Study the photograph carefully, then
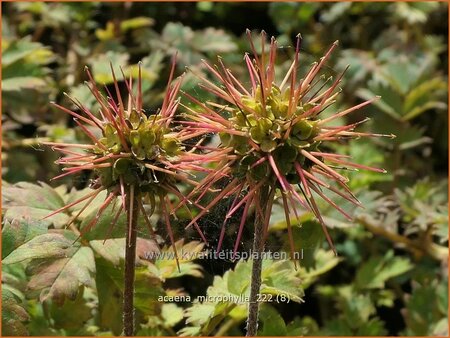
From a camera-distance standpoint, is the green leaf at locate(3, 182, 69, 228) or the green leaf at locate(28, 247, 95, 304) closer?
the green leaf at locate(28, 247, 95, 304)

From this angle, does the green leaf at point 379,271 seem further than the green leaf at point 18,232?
Yes

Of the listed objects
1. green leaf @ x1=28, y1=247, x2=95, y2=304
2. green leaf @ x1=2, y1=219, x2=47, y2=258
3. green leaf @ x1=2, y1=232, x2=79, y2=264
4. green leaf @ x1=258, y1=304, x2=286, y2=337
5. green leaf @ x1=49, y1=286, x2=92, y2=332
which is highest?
green leaf @ x1=2, y1=219, x2=47, y2=258

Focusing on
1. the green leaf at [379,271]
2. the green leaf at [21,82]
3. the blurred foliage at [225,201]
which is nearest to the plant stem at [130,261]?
the blurred foliage at [225,201]

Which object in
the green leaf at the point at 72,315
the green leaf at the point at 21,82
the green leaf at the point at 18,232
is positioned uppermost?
the green leaf at the point at 21,82

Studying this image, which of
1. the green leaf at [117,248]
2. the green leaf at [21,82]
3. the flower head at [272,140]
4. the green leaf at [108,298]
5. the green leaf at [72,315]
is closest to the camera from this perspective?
the flower head at [272,140]

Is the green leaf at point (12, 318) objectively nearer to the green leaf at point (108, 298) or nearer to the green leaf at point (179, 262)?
the green leaf at point (108, 298)

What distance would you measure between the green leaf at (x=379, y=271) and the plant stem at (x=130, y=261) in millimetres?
1309

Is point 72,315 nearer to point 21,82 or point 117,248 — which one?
point 117,248

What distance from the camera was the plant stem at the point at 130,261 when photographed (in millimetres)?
1633

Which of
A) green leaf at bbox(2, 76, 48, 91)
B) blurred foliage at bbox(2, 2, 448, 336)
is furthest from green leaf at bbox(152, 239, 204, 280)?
green leaf at bbox(2, 76, 48, 91)

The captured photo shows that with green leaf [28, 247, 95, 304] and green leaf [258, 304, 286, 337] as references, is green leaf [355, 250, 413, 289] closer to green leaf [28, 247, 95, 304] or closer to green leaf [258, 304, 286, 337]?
green leaf [258, 304, 286, 337]

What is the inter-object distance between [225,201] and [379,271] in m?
1.36

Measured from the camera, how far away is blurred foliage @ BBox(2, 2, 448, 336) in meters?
1.92

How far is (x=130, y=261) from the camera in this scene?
68.0 inches
